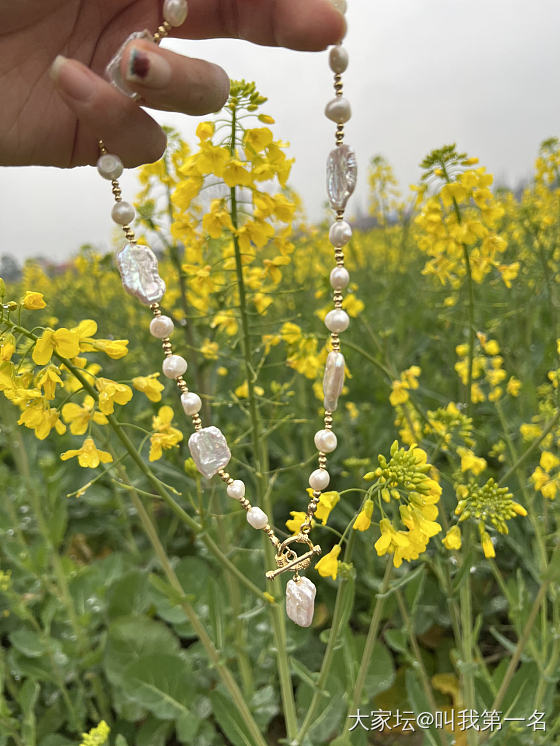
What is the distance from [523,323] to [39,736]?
2672 mm

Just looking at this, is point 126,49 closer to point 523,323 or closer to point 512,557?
point 512,557

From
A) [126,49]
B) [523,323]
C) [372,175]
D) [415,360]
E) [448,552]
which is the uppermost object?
[372,175]

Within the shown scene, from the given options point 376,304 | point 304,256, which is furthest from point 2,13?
point 304,256

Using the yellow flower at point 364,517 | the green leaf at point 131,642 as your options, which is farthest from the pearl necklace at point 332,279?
the green leaf at point 131,642

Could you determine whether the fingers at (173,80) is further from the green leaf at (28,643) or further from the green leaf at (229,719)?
the green leaf at (28,643)

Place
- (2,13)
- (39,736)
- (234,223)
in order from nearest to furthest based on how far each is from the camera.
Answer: (2,13) < (234,223) < (39,736)

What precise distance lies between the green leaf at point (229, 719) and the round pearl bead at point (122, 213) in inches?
39.8

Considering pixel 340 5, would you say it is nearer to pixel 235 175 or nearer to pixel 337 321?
pixel 235 175

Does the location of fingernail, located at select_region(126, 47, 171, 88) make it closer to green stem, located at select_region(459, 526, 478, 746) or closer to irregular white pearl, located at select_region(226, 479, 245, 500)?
irregular white pearl, located at select_region(226, 479, 245, 500)

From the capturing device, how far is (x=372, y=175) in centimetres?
379

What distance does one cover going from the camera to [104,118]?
798 mm

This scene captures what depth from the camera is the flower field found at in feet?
3.00

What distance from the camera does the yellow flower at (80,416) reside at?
0.91m

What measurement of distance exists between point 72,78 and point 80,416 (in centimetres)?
52
